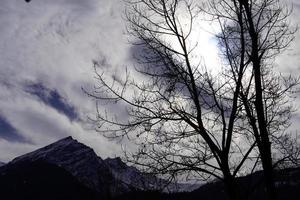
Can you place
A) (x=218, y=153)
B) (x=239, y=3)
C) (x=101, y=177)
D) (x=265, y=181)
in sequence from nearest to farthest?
1. (x=265, y=181)
2. (x=218, y=153)
3. (x=239, y=3)
4. (x=101, y=177)

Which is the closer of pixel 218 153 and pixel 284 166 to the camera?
pixel 218 153

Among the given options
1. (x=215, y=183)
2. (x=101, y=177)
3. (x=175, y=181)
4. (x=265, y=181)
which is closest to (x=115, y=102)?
(x=175, y=181)

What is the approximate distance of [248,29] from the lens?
12852 mm

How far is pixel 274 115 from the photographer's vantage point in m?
13.6

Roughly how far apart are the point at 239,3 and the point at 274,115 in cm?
367

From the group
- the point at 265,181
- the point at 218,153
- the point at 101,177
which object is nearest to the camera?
the point at 265,181

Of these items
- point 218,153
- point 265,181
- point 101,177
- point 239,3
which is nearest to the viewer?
point 265,181

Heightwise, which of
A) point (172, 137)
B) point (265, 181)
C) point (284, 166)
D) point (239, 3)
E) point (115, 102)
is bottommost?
point (265, 181)

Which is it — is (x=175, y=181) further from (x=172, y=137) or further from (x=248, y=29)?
(x=248, y=29)

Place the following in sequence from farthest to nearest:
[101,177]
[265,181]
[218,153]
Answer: [101,177]
[218,153]
[265,181]

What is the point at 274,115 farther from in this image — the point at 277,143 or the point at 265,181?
the point at 265,181

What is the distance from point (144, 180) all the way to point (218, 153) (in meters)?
2.70

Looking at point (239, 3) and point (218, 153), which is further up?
point (239, 3)

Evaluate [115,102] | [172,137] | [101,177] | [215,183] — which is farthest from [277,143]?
[101,177]
